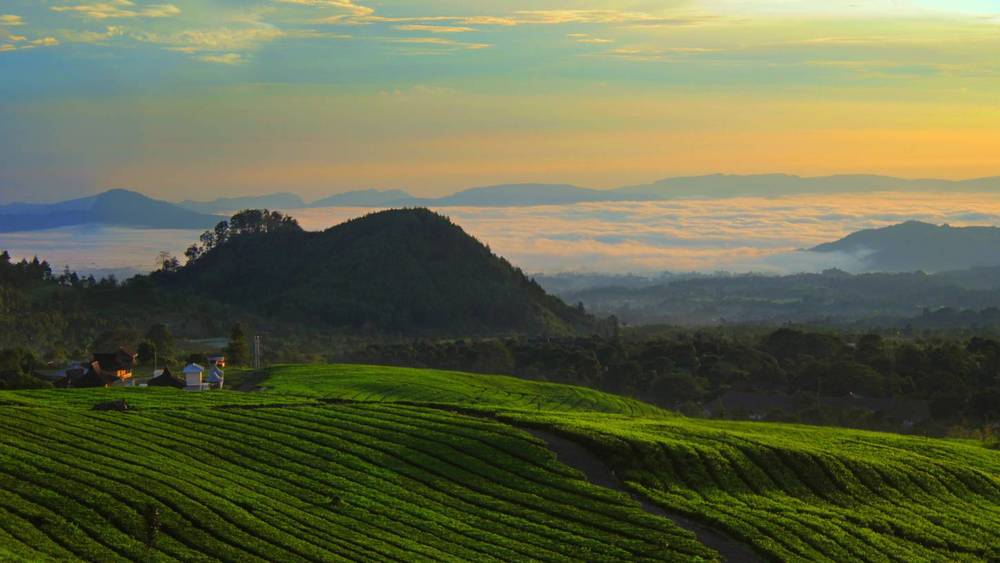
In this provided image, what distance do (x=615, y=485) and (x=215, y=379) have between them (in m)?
37.9

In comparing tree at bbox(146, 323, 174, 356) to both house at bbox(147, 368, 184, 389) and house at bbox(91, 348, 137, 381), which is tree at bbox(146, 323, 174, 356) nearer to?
house at bbox(91, 348, 137, 381)

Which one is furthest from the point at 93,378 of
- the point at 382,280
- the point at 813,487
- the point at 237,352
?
the point at 382,280

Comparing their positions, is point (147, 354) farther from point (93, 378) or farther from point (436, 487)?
point (436, 487)

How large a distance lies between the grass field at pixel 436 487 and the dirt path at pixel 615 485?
0.39m

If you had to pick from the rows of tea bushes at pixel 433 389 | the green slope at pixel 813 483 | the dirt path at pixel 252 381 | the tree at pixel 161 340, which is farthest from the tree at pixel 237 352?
the green slope at pixel 813 483

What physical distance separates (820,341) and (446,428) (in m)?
75.9

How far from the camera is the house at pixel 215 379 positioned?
244ft

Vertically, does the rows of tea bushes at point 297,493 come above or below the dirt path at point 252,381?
above

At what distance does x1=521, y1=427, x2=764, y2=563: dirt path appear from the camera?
126ft

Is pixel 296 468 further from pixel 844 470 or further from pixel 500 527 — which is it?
pixel 844 470

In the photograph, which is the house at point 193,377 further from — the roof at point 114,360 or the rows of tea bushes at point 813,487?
the rows of tea bushes at point 813,487

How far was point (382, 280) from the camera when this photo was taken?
564 feet

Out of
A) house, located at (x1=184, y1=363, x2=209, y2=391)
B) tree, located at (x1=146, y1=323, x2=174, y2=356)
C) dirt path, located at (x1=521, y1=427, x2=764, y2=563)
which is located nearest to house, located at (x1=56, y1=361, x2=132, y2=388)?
house, located at (x1=184, y1=363, x2=209, y2=391)

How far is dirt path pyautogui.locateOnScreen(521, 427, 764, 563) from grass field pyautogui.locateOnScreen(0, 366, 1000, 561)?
39cm
